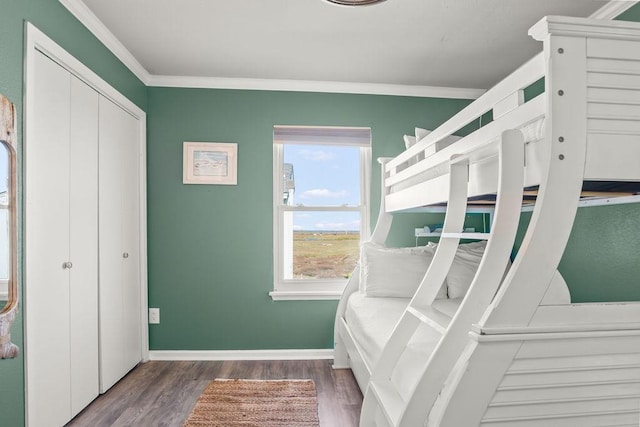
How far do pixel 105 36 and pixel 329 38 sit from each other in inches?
58.0

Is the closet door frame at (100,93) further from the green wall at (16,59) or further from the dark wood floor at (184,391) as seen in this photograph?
the dark wood floor at (184,391)

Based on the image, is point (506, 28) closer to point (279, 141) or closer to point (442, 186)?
point (442, 186)

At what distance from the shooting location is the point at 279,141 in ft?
11.7

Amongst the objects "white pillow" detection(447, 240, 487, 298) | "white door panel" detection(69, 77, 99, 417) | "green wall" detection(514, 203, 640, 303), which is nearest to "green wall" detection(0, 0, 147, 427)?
"white door panel" detection(69, 77, 99, 417)

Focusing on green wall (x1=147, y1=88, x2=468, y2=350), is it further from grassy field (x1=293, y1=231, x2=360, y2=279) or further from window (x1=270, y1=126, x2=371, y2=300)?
grassy field (x1=293, y1=231, x2=360, y2=279)

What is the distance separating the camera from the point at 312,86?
352 cm

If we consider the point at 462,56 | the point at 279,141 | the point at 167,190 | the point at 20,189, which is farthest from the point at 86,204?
the point at 462,56

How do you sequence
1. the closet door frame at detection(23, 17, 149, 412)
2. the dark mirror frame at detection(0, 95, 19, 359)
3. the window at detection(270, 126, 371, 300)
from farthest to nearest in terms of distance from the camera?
the window at detection(270, 126, 371, 300) < the closet door frame at detection(23, 17, 149, 412) < the dark mirror frame at detection(0, 95, 19, 359)

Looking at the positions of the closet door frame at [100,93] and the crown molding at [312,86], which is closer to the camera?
the closet door frame at [100,93]

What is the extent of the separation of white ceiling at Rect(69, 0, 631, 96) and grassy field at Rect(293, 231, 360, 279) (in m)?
1.36

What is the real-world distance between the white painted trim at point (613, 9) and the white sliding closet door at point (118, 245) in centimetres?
319

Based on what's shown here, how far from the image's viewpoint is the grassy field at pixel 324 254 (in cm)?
359

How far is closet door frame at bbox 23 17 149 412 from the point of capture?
6.42 ft

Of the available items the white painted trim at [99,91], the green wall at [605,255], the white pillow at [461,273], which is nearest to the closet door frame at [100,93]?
the white painted trim at [99,91]
